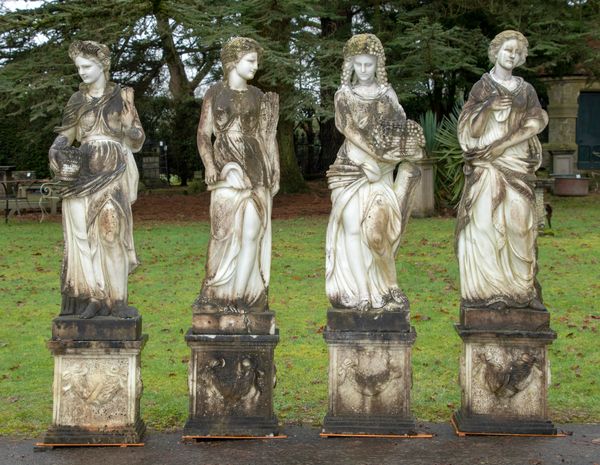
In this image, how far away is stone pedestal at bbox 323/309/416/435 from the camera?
271 inches

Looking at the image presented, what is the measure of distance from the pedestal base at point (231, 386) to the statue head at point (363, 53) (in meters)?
2.09

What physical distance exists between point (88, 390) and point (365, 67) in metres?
3.21

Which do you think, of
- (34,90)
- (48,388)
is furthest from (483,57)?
(48,388)

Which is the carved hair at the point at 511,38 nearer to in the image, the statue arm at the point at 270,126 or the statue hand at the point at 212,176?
the statue arm at the point at 270,126

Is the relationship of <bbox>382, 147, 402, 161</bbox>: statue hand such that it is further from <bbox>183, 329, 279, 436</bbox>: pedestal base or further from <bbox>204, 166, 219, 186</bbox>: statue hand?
<bbox>183, 329, 279, 436</bbox>: pedestal base

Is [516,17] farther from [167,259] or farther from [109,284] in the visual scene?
[109,284]

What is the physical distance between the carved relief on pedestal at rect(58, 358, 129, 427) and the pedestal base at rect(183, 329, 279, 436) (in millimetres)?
563

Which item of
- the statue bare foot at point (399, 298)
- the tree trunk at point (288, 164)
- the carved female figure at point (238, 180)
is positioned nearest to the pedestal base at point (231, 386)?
the carved female figure at point (238, 180)

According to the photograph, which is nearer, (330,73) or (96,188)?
(96,188)

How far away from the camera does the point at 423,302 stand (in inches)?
468

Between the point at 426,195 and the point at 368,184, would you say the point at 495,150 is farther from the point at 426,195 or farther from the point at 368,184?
the point at 426,195

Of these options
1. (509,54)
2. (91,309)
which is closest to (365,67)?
(509,54)

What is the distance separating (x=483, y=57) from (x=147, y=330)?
14.2 m

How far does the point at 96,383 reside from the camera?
6770 millimetres
